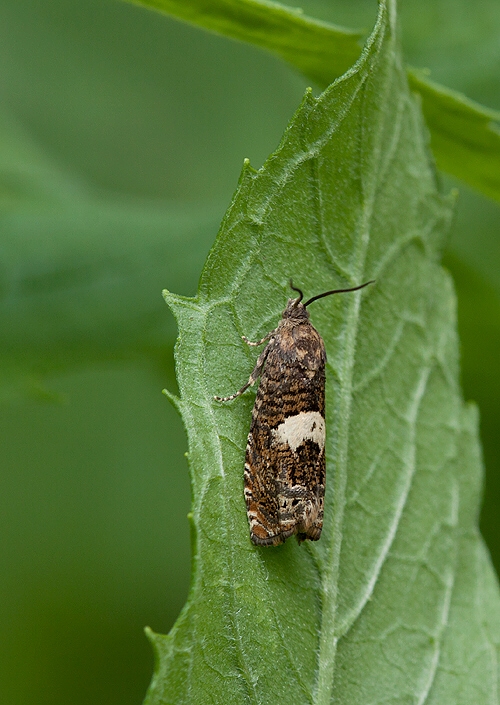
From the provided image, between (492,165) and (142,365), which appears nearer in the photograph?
(492,165)

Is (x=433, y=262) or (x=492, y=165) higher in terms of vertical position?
(x=492, y=165)

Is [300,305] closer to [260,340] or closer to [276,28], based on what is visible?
[260,340]

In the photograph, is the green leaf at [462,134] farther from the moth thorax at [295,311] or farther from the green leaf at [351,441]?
the moth thorax at [295,311]

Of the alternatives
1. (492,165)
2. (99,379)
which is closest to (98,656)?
(99,379)

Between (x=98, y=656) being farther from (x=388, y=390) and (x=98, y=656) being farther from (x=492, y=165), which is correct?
(x=492, y=165)

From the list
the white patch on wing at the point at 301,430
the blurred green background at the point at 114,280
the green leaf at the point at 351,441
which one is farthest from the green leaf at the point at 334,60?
the white patch on wing at the point at 301,430

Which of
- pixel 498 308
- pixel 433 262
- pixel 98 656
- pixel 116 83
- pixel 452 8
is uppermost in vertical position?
pixel 116 83

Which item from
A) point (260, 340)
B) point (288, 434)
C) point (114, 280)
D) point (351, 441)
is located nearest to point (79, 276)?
point (114, 280)

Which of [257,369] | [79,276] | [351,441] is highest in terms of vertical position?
[79,276]

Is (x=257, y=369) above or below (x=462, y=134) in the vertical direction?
below
